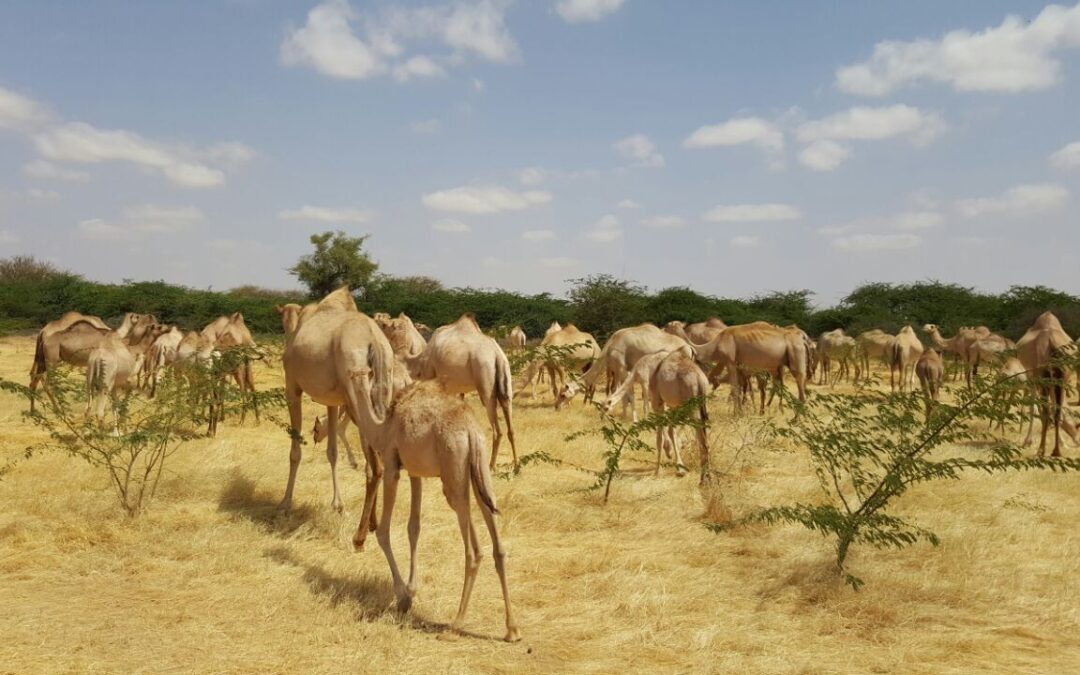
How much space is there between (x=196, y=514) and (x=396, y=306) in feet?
122

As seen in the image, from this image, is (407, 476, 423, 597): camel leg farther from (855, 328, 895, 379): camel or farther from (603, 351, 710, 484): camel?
(855, 328, 895, 379): camel

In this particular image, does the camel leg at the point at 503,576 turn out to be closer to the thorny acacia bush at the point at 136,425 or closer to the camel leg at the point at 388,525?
the camel leg at the point at 388,525

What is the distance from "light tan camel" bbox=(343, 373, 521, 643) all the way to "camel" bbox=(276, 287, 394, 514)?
26.6 inches

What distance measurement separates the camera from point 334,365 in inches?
311

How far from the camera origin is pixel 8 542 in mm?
7035

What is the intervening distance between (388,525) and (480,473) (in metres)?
1.01

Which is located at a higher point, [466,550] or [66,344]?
[66,344]

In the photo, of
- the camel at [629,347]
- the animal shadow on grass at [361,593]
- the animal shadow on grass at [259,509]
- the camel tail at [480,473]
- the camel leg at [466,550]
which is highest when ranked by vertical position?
the camel at [629,347]

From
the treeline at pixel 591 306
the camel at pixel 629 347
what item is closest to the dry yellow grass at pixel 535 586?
the camel at pixel 629 347

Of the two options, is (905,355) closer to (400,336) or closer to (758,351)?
(758,351)

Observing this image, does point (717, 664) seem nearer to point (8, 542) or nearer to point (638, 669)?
point (638, 669)

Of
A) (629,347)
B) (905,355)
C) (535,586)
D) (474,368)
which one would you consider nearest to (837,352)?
(905,355)

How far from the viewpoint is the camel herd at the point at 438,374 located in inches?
230

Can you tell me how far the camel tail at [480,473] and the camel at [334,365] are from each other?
148 cm
